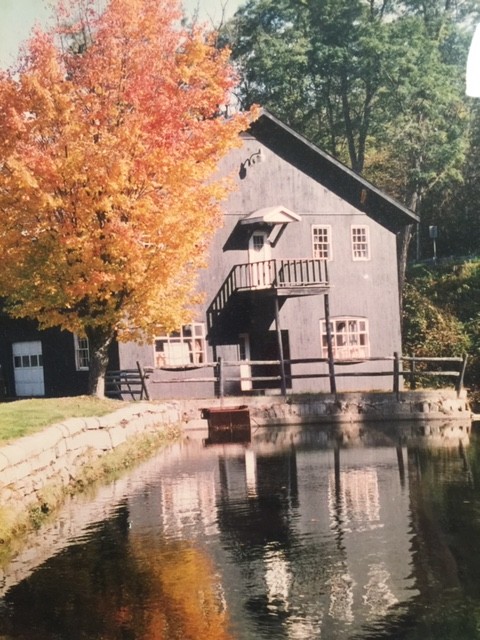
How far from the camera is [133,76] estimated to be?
17641mm

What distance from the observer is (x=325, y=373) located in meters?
25.0

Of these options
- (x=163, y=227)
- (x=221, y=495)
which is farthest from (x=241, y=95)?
(x=221, y=495)

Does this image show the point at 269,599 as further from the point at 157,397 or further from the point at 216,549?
the point at 157,397

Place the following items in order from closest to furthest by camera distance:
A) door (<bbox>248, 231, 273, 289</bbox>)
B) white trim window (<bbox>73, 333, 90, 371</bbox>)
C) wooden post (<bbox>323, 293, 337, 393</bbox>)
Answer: wooden post (<bbox>323, 293, 337, 393</bbox>), door (<bbox>248, 231, 273, 289</bbox>), white trim window (<bbox>73, 333, 90, 371</bbox>)

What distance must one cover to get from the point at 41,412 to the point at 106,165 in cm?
497

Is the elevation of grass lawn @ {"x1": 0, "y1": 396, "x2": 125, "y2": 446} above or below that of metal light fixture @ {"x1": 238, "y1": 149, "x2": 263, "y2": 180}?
below

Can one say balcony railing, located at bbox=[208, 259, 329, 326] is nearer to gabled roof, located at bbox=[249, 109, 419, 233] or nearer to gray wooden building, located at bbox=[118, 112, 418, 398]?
gray wooden building, located at bbox=[118, 112, 418, 398]

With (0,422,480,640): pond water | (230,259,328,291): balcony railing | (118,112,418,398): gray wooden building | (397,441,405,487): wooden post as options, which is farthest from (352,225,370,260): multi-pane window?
(0,422,480,640): pond water

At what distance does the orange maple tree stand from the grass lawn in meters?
1.75

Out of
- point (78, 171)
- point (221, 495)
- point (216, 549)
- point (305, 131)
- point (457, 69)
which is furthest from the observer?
point (305, 131)

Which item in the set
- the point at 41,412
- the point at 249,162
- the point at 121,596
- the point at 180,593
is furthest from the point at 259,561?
the point at 249,162

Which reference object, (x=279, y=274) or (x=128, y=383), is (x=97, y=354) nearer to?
(x=128, y=383)

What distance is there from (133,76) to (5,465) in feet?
34.7

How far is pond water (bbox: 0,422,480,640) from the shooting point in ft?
20.3
